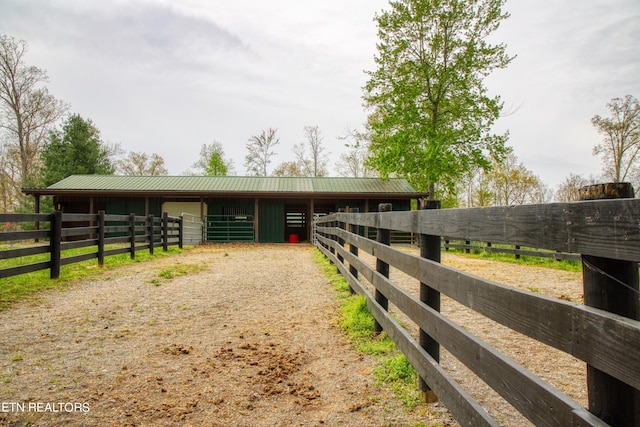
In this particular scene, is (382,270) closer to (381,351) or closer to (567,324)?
(381,351)

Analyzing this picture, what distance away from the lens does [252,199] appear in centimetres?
2131

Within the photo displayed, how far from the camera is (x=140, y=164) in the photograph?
40.4m

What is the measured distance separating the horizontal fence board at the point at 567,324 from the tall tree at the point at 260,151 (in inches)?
1550

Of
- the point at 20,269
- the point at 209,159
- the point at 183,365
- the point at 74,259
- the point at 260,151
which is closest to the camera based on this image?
the point at 183,365

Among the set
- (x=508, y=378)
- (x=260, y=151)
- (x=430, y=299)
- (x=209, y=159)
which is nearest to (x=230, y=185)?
(x=260, y=151)

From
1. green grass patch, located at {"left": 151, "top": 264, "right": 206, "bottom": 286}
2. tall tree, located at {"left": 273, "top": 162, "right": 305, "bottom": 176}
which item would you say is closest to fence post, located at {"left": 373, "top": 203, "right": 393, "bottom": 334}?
green grass patch, located at {"left": 151, "top": 264, "right": 206, "bottom": 286}

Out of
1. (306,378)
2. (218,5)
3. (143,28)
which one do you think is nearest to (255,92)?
(143,28)

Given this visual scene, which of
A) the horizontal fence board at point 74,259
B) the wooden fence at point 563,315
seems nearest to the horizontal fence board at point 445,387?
the wooden fence at point 563,315

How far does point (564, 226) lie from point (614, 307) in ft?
0.89

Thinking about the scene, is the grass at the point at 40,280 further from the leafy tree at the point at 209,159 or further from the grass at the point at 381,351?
the leafy tree at the point at 209,159

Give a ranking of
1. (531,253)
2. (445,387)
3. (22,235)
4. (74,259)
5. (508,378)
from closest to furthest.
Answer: (508,378) < (445,387) < (22,235) < (74,259) < (531,253)

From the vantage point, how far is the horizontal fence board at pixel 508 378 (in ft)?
3.64

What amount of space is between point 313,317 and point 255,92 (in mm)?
34435

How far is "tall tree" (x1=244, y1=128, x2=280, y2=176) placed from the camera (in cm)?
4016
